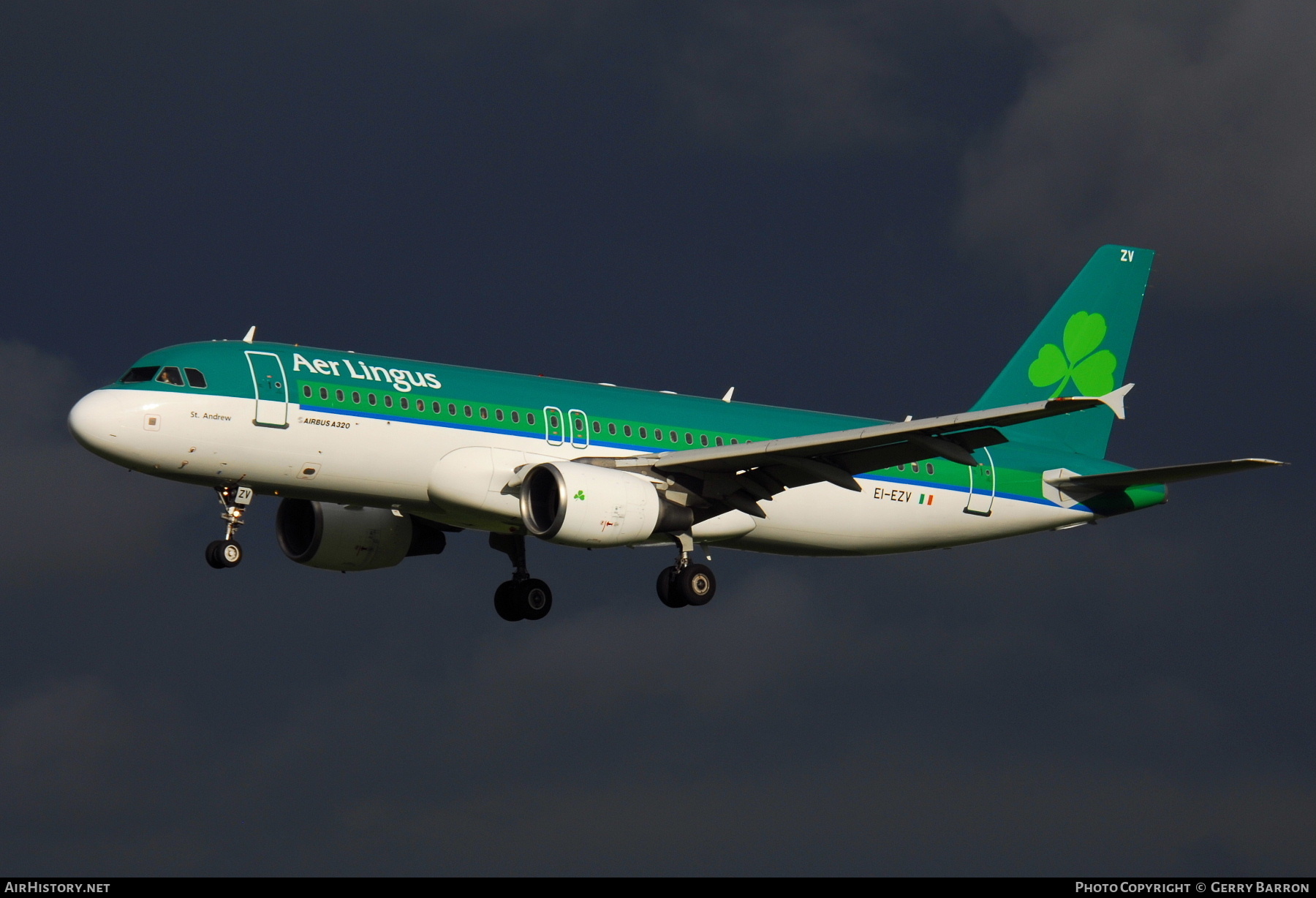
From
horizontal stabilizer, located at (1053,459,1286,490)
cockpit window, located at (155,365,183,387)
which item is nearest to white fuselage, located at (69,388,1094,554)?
A: cockpit window, located at (155,365,183,387)

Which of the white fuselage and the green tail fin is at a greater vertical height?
the green tail fin

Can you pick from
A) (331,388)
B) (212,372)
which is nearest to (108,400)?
(212,372)

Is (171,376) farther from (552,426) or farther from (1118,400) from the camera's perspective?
(1118,400)

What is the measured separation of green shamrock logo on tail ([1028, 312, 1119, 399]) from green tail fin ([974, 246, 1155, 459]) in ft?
0.07

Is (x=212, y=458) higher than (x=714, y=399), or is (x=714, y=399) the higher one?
(x=714, y=399)

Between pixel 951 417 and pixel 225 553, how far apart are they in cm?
1449

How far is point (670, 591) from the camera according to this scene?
122 ft

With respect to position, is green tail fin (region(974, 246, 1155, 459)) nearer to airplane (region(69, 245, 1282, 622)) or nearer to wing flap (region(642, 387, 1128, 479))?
airplane (region(69, 245, 1282, 622))

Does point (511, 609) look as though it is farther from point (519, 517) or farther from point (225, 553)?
point (225, 553)

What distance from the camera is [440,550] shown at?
134ft

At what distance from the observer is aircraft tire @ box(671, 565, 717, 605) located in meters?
37.0

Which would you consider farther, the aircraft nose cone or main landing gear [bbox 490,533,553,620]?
main landing gear [bbox 490,533,553,620]

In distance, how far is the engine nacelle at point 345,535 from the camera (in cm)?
3922

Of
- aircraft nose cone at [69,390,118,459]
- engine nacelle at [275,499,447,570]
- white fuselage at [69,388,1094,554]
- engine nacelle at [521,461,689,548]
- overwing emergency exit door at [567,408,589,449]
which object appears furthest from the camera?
engine nacelle at [275,499,447,570]
